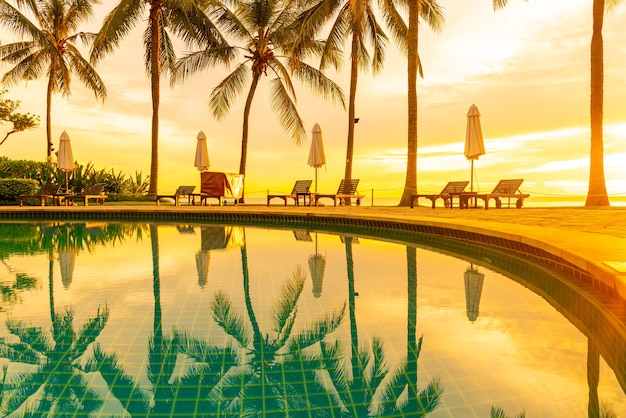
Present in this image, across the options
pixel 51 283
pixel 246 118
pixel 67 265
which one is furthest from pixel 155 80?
pixel 51 283

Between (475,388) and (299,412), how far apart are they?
899mm

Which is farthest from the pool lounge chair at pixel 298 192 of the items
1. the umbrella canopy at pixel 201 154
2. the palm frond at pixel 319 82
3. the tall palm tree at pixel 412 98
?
the palm frond at pixel 319 82

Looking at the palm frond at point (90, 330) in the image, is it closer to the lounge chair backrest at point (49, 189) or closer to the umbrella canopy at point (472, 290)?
the umbrella canopy at point (472, 290)

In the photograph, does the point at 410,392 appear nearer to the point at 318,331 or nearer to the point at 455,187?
the point at 318,331

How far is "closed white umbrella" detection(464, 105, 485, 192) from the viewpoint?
506 inches

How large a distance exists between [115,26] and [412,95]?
10.3 meters

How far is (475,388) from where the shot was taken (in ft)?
7.82

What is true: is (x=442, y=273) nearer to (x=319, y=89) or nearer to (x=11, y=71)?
(x=319, y=89)

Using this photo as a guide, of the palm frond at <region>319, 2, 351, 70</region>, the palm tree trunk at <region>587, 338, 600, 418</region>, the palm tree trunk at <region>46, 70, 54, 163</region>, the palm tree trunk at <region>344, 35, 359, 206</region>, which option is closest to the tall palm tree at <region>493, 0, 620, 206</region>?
the palm tree trunk at <region>344, 35, 359, 206</region>

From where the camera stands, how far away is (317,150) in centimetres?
1639

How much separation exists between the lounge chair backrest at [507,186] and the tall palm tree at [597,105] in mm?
2007

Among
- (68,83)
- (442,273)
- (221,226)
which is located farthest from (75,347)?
(68,83)

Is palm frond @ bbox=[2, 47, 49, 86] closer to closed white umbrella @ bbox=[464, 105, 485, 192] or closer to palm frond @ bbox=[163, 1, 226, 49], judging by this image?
palm frond @ bbox=[163, 1, 226, 49]

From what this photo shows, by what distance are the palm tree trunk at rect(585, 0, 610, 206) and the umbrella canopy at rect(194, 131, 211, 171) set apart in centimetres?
1239
